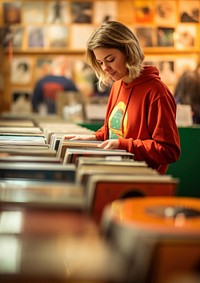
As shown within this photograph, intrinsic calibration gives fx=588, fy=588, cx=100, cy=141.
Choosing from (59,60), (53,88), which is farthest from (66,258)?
(59,60)

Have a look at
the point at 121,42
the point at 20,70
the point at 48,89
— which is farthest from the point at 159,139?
the point at 20,70

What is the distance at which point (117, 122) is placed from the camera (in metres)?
2.80

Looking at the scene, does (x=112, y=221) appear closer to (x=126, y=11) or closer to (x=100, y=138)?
(x=100, y=138)

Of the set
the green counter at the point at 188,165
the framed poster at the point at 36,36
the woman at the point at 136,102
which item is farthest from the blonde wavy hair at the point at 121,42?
the framed poster at the point at 36,36

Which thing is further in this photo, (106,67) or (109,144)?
(106,67)

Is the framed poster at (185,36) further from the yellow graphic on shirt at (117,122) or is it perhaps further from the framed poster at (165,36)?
→ the yellow graphic on shirt at (117,122)

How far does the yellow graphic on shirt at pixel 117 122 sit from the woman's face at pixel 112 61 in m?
0.16

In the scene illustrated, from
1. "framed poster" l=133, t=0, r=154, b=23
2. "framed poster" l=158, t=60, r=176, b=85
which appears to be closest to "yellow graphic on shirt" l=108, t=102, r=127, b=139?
"framed poster" l=158, t=60, r=176, b=85

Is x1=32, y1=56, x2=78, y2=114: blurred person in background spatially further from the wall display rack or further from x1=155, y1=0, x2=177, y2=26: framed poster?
x1=155, y1=0, x2=177, y2=26: framed poster

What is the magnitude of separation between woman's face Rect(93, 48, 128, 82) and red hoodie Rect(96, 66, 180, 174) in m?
0.08

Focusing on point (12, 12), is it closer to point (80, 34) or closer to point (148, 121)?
point (80, 34)

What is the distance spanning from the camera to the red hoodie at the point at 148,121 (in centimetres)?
244

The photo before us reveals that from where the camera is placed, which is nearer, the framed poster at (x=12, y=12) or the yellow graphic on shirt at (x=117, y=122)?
the yellow graphic on shirt at (x=117, y=122)

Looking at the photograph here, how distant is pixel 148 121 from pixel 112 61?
334 millimetres
